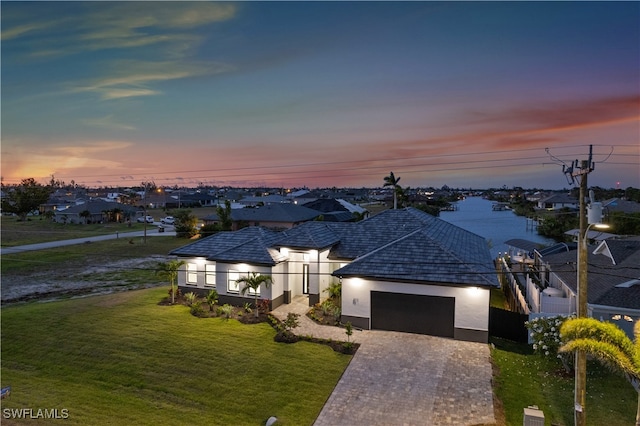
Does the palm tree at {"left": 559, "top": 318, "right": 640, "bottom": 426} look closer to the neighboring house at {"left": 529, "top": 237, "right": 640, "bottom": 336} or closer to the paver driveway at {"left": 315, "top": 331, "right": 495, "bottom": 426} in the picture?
the paver driveway at {"left": 315, "top": 331, "right": 495, "bottom": 426}

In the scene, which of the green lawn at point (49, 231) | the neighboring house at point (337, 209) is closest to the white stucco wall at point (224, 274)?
the green lawn at point (49, 231)

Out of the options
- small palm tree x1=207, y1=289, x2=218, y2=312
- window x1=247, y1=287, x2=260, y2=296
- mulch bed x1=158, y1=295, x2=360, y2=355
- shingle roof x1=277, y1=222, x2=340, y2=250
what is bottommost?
mulch bed x1=158, y1=295, x2=360, y2=355

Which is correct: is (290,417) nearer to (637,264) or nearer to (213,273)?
(213,273)

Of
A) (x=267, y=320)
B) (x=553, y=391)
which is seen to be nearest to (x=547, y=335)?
(x=553, y=391)

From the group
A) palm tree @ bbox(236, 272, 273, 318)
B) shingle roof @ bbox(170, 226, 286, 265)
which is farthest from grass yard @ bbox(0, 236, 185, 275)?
palm tree @ bbox(236, 272, 273, 318)

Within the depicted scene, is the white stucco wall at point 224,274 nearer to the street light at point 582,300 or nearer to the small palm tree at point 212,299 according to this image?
the small palm tree at point 212,299

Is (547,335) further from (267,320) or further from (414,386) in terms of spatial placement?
(267,320)

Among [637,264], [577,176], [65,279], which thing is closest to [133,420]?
[577,176]
